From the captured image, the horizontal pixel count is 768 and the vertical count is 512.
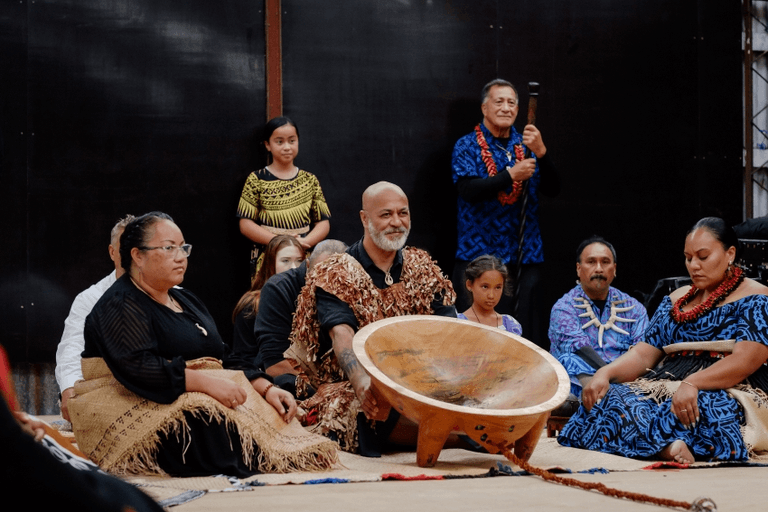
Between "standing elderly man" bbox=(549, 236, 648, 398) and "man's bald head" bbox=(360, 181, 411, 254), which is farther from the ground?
"man's bald head" bbox=(360, 181, 411, 254)

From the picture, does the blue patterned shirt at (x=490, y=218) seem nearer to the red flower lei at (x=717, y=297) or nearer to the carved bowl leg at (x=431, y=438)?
the red flower lei at (x=717, y=297)

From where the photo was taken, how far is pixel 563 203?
711 cm

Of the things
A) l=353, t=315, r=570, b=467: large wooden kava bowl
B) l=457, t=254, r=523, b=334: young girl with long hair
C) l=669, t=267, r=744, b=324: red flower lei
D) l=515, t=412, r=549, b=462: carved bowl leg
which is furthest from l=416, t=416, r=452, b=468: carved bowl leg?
l=457, t=254, r=523, b=334: young girl with long hair

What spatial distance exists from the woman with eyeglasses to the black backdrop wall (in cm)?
244

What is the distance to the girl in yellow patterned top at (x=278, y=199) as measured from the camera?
602 centimetres

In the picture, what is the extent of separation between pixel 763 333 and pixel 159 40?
14.2ft

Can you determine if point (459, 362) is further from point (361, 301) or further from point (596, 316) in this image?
point (596, 316)

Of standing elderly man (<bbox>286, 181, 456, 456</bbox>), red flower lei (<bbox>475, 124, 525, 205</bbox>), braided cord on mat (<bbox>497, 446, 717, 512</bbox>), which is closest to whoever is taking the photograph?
braided cord on mat (<bbox>497, 446, 717, 512</bbox>)

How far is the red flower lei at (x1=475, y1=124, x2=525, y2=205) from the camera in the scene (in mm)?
6266

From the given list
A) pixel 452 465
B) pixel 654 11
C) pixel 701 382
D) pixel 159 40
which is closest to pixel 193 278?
pixel 159 40

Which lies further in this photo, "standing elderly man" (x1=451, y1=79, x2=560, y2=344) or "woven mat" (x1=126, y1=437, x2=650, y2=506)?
"standing elderly man" (x1=451, y1=79, x2=560, y2=344)

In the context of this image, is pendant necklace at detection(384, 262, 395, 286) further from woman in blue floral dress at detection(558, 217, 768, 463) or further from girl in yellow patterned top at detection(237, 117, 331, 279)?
girl in yellow patterned top at detection(237, 117, 331, 279)

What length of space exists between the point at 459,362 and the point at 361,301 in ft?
1.77

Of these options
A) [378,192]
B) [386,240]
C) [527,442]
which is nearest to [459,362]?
[527,442]
